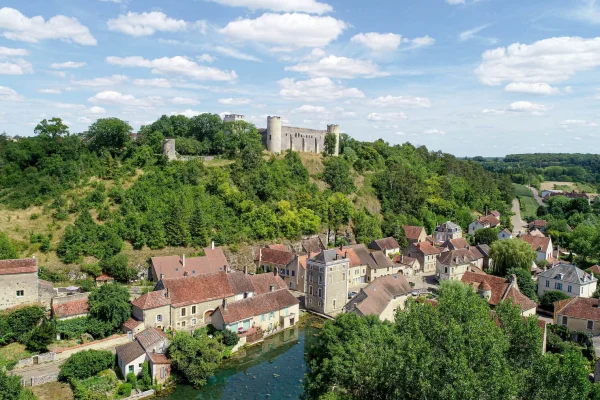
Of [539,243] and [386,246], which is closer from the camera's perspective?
[386,246]

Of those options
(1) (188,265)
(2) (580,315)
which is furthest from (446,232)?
(1) (188,265)

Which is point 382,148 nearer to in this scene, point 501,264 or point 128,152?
point 501,264

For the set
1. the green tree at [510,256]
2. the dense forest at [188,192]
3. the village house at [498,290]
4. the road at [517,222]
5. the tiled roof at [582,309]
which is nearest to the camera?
the tiled roof at [582,309]

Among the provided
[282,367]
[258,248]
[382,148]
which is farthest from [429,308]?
[382,148]

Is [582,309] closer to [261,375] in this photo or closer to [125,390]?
[261,375]

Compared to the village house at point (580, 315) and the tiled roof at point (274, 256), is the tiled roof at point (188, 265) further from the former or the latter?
the village house at point (580, 315)

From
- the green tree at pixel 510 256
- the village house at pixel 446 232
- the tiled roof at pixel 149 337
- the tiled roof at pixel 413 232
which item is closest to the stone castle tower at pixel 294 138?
the tiled roof at pixel 413 232
